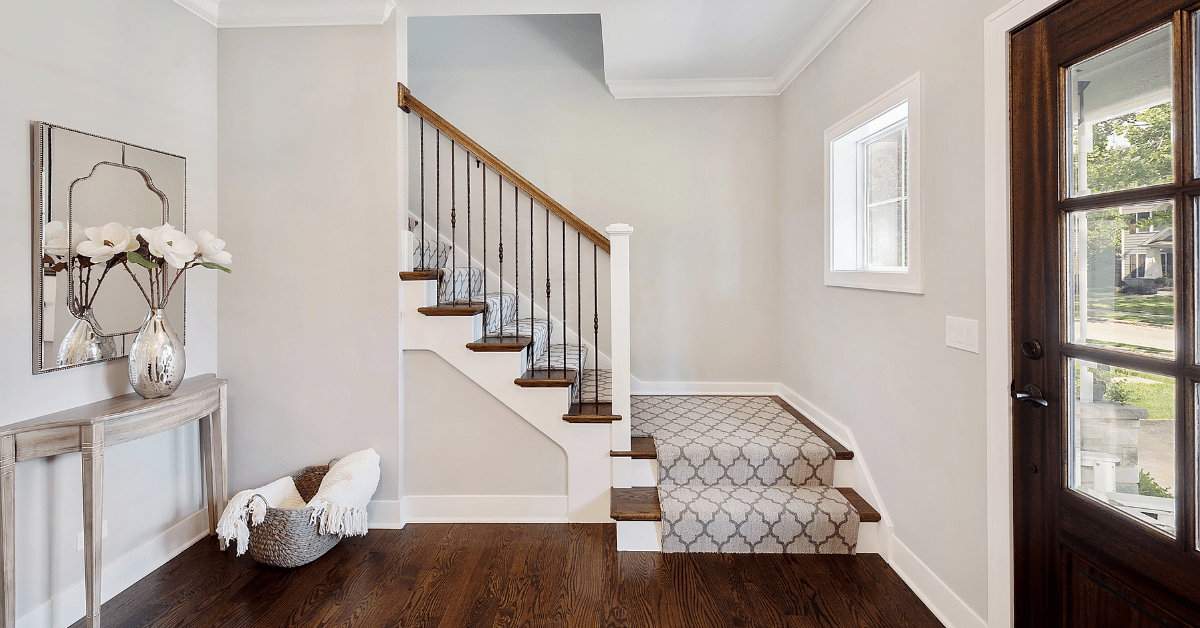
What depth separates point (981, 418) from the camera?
1.83 meters

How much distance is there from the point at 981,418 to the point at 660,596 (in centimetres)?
134

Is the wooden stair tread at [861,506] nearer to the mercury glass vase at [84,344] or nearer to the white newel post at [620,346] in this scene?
the white newel post at [620,346]

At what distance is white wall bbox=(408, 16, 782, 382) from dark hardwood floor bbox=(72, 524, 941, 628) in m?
1.79

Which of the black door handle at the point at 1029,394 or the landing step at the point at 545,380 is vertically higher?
the black door handle at the point at 1029,394

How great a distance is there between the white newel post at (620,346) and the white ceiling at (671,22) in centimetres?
117

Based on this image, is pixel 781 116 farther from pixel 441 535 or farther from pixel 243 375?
pixel 243 375

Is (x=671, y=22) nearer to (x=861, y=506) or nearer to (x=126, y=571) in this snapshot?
(x=861, y=506)

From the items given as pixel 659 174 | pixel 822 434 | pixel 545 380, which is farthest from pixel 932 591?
pixel 659 174

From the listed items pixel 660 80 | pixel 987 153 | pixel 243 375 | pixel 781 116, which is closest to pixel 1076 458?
pixel 987 153

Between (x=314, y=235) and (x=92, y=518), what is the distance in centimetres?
145

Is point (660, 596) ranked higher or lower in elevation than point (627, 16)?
lower

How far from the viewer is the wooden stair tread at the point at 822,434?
2.75 m

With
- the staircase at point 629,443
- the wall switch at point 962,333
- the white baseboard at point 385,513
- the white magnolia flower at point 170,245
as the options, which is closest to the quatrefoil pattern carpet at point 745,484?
the staircase at point 629,443

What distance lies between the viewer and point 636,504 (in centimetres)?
262
